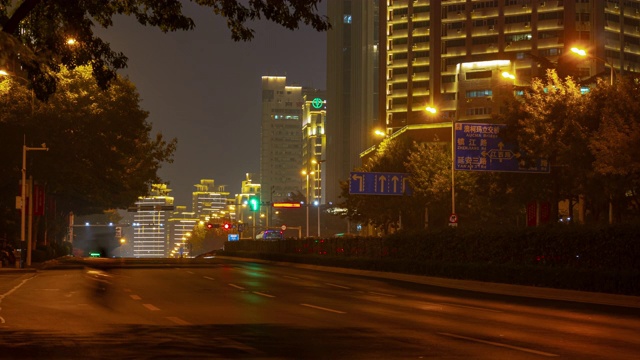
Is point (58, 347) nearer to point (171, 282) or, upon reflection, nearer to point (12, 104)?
point (171, 282)

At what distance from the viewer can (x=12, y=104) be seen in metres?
65.5

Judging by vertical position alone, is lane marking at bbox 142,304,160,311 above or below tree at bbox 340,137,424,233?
below

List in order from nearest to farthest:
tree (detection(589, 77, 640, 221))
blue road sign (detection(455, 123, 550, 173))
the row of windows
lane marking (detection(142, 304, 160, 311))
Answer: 1. lane marking (detection(142, 304, 160, 311))
2. tree (detection(589, 77, 640, 221))
3. blue road sign (detection(455, 123, 550, 173))
4. the row of windows

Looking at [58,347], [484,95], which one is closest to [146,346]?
[58,347]

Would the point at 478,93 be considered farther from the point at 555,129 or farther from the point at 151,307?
the point at 151,307

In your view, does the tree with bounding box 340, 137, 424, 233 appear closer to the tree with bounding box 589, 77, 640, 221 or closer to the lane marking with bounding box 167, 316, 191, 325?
the tree with bounding box 589, 77, 640, 221

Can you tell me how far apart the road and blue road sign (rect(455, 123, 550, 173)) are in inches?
662

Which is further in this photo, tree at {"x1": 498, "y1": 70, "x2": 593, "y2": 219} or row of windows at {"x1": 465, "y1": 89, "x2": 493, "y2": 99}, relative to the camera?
row of windows at {"x1": 465, "y1": 89, "x2": 493, "y2": 99}

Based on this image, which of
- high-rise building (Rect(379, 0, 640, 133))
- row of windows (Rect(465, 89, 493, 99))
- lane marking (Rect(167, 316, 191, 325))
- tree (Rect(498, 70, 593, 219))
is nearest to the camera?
lane marking (Rect(167, 316, 191, 325))

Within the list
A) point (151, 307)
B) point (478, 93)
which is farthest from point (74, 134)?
point (478, 93)

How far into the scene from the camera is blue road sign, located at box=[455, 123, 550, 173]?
1828 inches

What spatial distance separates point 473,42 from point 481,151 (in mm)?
117773

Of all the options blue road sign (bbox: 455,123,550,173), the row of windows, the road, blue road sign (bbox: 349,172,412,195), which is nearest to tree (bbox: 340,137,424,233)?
blue road sign (bbox: 349,172,412,195)

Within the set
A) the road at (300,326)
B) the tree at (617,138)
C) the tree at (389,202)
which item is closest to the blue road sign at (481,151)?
the tree at (617,138)
